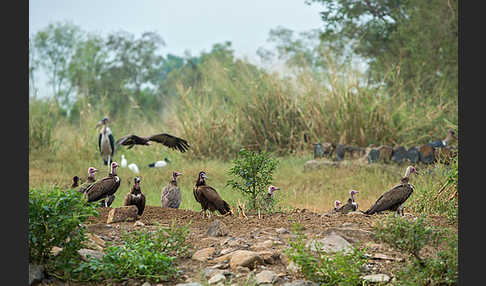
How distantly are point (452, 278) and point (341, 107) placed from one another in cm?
630

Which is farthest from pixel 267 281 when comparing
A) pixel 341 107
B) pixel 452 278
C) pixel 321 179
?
pixel 341 107

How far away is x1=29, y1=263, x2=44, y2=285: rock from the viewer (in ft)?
8.66

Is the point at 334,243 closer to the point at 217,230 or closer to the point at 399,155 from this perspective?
the point at 217,230

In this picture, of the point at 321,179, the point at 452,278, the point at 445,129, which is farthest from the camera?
the point at 445,129

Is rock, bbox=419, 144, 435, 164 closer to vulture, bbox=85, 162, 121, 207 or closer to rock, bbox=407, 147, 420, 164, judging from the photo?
rock, bbox=407, 147, 420, 164

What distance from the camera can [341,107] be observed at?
877 cm

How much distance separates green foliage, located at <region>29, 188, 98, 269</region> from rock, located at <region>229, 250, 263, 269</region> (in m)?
0.82

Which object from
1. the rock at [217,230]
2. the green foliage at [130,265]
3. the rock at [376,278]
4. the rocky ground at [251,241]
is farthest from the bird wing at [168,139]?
the rock at [376,278]

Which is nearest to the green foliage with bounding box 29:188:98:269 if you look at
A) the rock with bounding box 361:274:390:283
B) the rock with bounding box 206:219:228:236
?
the rock with bounding box 206:219:228:236

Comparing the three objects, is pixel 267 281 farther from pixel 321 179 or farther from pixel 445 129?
pixel 445 129

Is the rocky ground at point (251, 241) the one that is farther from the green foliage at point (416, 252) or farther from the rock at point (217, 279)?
the green foliage at point (416, 252)


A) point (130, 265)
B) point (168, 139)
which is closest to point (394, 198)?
point (168, 139)

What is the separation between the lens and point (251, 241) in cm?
332

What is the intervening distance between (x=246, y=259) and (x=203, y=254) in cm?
33
